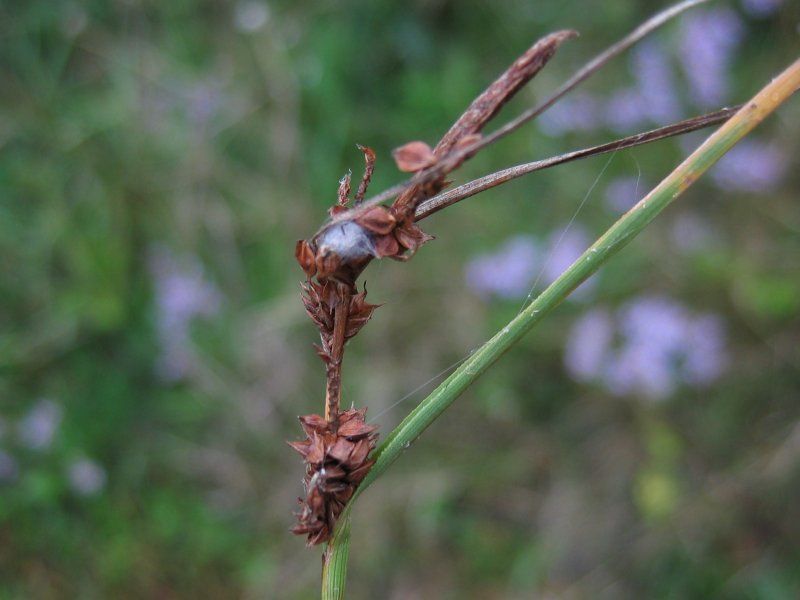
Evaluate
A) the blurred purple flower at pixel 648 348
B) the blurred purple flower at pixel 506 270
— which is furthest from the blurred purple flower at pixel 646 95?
the blurred purple flower at pixel 648 348

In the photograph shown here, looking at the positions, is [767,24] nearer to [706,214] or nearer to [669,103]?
[669,103]

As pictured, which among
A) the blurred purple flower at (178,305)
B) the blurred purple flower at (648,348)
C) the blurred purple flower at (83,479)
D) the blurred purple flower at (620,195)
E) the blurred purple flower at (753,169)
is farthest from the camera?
the blurred purple flower at (178,305)

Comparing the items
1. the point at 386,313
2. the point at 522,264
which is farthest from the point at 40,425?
the point at 522,264

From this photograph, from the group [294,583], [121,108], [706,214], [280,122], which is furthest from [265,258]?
[706,214]

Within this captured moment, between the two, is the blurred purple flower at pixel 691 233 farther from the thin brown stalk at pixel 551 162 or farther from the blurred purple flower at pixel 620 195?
the thin brown stalk at pixel 551 162

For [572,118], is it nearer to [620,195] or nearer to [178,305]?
[620,195]

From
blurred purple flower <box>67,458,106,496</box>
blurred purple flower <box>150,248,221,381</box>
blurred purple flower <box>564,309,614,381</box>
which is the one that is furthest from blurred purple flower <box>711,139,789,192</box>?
blurred purple flower <box>67,458,106,496</box>
